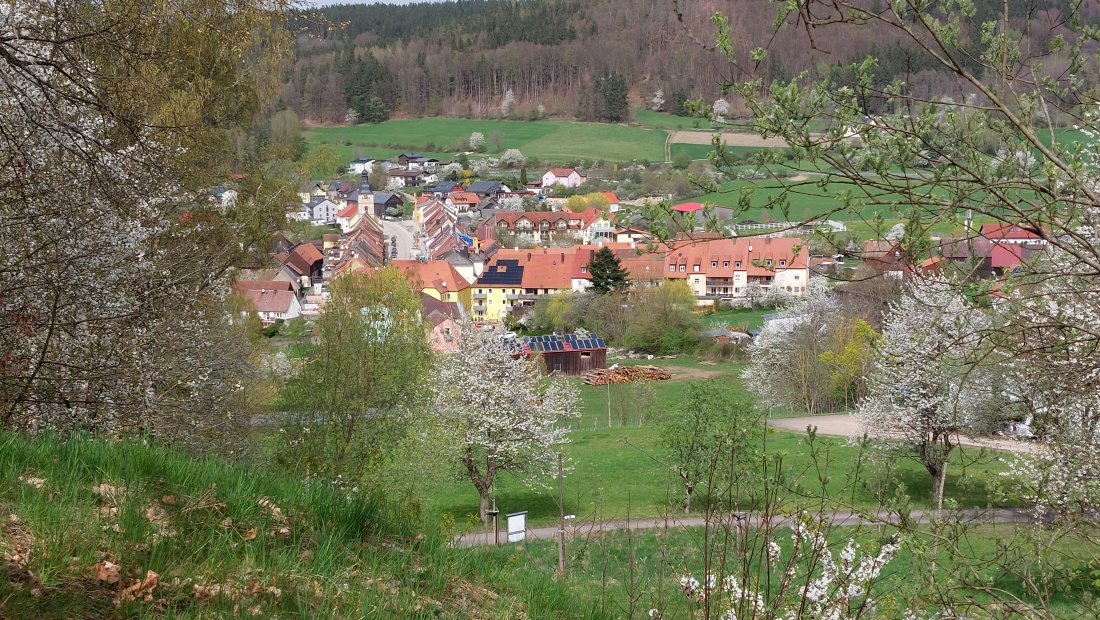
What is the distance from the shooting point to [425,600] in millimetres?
3672

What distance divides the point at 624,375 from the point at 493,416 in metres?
26.7

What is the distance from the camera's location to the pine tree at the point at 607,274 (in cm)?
6366

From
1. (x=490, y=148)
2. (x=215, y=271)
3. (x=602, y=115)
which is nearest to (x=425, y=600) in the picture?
(x=215, y=271)

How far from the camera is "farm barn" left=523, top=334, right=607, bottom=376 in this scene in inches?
2080

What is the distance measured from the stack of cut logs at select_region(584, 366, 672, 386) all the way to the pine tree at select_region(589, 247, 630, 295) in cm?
1435

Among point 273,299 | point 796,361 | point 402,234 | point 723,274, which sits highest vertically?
Result: point 402,234

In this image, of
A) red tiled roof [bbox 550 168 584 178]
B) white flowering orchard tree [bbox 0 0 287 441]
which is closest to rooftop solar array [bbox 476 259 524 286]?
red tiled roof [bbox 550 168 584 178]

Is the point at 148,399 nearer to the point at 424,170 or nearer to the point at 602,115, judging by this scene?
the point at 424,170

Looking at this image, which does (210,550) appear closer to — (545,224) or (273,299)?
(273,299)

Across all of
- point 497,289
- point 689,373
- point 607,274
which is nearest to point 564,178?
point 497,289

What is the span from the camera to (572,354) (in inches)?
2103

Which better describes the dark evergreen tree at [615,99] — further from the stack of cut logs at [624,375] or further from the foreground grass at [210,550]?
the foreground grass at [210,550]

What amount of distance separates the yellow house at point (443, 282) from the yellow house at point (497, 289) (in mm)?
884

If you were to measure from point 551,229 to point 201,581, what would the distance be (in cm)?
10492
